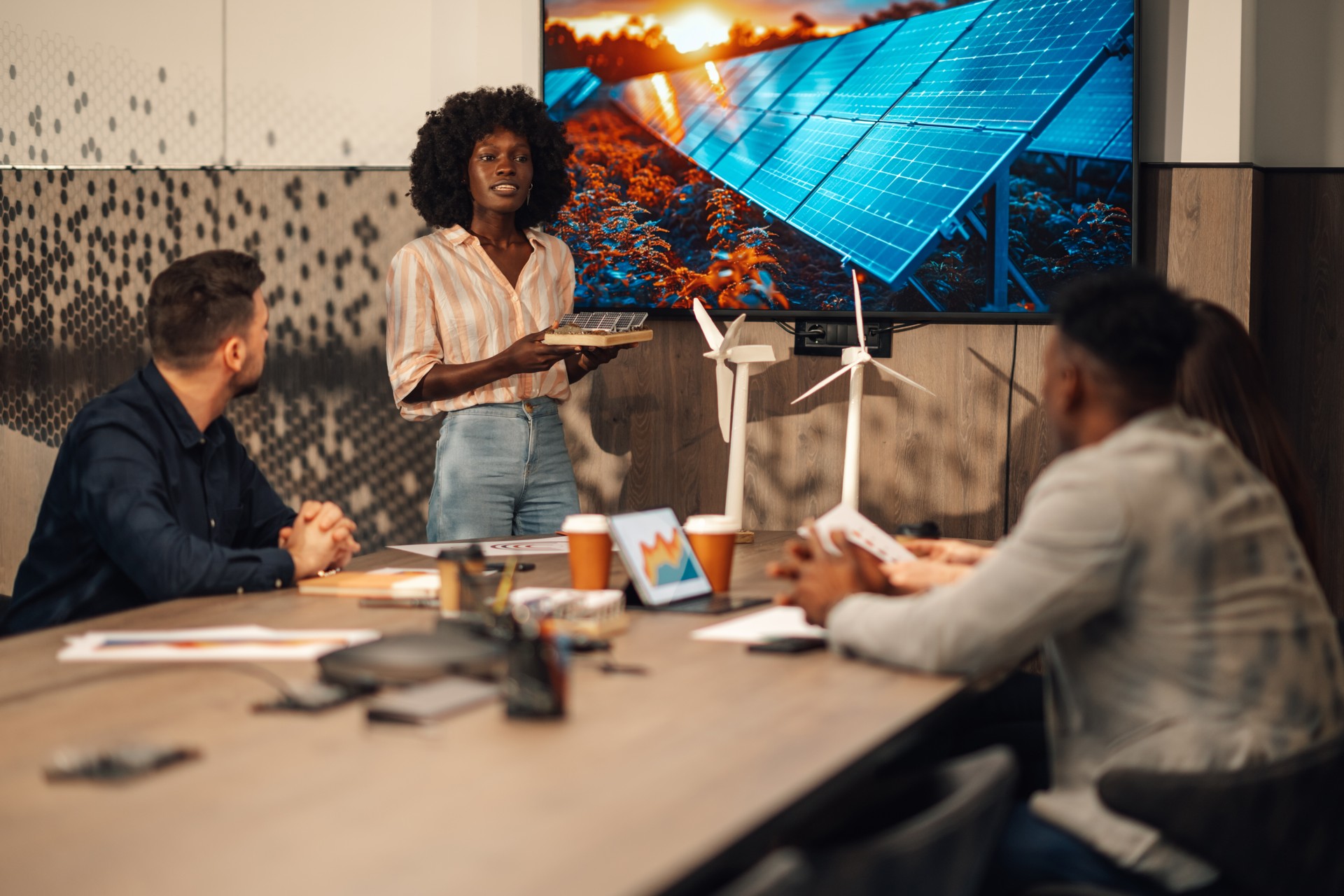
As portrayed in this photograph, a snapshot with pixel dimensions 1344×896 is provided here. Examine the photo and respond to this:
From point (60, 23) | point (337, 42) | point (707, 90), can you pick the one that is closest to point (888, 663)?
point (707, 90)

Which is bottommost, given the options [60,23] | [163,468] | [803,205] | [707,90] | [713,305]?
[163,468]

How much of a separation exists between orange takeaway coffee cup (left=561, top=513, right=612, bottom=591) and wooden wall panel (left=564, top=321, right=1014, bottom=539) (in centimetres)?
206

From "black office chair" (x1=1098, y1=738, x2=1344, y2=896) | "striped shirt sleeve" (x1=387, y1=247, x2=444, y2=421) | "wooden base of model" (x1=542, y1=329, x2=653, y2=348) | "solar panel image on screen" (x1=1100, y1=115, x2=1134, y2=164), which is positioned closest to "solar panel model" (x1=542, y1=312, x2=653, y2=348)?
"wooden base of model" (x1=542, y1=329, x2=653, y2=348)

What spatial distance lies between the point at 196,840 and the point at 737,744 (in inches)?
22.3

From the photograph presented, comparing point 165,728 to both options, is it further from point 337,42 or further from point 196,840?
point 337,42

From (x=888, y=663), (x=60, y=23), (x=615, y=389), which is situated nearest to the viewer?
(x=888, y=663)

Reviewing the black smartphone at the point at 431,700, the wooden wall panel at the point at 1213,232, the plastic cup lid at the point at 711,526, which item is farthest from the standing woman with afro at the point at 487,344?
the black smartphone at the point at 431,700

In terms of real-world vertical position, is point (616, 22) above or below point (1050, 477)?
above

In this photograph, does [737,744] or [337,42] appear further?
[337,42]

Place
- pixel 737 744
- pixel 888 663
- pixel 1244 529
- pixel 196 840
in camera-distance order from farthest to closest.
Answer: pixel 888 663 → pixel 1244 529 → pixel 737 744 → pixel 196 840

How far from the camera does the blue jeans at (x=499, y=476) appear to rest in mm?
3500

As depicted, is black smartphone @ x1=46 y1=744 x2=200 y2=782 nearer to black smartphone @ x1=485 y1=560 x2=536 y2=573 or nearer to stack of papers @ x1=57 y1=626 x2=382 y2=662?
stack of papers @ x1=57 y1=626 x2=382 y2=662

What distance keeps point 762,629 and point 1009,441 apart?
2258 mm

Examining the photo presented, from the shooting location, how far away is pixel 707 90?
440 cm
